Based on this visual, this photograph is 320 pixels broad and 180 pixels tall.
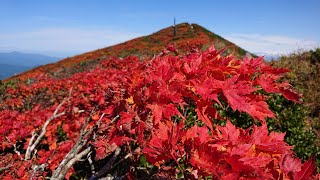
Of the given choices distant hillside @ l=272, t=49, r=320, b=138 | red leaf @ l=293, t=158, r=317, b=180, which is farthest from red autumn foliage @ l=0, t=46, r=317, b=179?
distant hillside @ l=272, t=49, r=320, b=138

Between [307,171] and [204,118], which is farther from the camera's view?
[204,118]

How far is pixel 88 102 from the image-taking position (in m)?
6.78

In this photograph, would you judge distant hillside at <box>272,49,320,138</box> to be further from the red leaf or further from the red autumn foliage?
the red leaf

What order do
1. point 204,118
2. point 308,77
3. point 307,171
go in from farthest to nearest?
point 308,77 < point 204,118 < point 307,171

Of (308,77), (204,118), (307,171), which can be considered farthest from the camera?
(308,77)

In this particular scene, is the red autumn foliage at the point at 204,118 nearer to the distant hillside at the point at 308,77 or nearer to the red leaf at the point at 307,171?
the red leaf at the point at 307,171

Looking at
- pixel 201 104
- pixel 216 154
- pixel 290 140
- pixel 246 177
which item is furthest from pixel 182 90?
pixel 290 140

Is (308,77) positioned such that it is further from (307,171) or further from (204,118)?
(307,171)

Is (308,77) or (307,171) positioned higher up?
(307,171)

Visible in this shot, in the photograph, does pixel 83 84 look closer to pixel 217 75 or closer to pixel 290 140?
pixel 290 140

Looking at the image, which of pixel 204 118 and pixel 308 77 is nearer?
pixel 204 118

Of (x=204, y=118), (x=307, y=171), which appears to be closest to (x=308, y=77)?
(x=204, y=118)

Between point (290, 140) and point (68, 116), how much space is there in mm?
4673

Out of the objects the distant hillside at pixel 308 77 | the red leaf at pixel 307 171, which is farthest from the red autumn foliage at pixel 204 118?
the distant hillside at pixel 308 77
